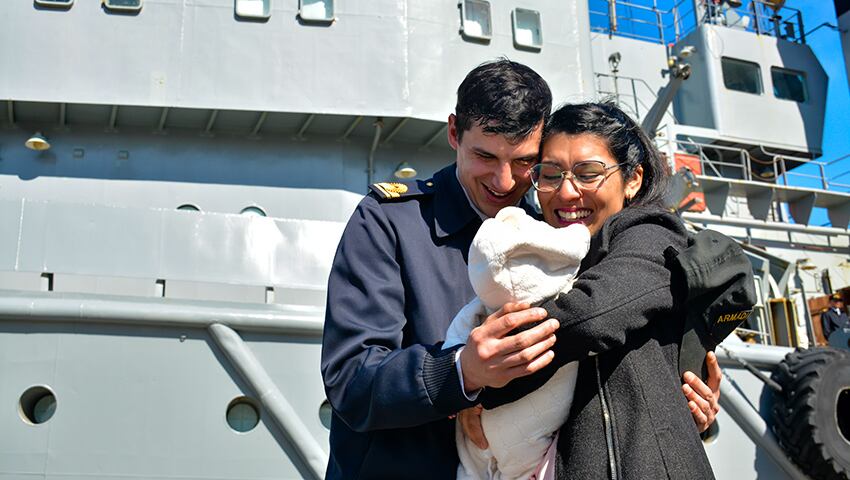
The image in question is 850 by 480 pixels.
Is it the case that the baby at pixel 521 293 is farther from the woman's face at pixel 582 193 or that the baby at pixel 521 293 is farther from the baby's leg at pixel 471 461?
the woman's face at pixel 582 193

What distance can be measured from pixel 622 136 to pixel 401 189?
0.65m

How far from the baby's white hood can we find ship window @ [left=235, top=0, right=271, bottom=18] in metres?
5.62

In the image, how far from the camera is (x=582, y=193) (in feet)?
7.10

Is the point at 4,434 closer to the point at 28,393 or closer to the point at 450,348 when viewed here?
the point at 28,393

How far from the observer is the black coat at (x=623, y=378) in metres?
1.79

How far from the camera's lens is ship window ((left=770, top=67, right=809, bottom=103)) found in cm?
1412

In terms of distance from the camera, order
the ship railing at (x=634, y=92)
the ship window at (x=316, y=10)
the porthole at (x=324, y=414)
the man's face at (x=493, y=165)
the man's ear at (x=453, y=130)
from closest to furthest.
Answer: the man's face at (x=493, y=165) < the man's ear at (x=453, y=130) < the porthole at (x=324, y=414) < the ship window at (x=316, y=10) < the ship railing at (x=634, y=92)

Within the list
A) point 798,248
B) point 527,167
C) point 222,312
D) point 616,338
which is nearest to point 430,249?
point 527,167

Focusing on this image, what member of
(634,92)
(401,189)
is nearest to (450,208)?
(401,189)

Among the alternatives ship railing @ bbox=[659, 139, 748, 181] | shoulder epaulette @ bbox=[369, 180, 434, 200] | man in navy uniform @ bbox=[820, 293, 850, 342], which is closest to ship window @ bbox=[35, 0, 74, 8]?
shoulder epaulette @ bbox=[369, 180, 434, 200]

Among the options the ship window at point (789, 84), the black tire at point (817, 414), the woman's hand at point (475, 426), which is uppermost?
the ship window at point (789, 84)

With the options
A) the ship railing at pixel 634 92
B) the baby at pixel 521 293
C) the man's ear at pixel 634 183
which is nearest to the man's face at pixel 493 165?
the man's ear at pixel 634 183

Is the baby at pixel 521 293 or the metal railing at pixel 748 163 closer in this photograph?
the baby at pixel 521 293

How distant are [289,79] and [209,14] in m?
0.83
